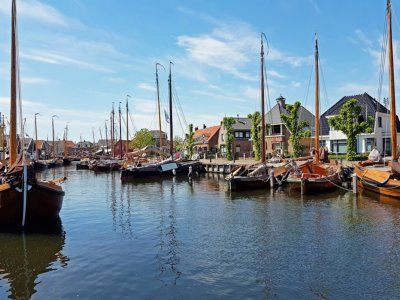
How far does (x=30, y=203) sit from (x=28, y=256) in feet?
11.5

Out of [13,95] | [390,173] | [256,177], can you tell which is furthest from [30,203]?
[390,173]

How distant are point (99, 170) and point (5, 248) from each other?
5155 cm

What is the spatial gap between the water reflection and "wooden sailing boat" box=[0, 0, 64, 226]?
70cm

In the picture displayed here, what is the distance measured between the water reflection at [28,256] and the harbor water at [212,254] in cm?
4

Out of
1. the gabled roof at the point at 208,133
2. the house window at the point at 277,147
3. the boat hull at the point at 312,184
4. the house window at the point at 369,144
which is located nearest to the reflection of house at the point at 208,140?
the gabled roof at the point at 208,133

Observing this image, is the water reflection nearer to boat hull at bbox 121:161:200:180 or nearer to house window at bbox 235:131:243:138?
boat hull at bbox 121:161:200:180

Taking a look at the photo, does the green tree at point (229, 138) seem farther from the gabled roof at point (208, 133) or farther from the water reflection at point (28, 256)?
the water reflection at point (28, 256)

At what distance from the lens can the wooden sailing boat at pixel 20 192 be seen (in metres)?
15.1

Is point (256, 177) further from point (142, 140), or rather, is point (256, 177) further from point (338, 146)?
point (142, 140)

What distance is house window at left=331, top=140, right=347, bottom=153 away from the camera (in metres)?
51.5

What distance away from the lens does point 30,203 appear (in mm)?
15883

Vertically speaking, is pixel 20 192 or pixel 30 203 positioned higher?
pixel 20 192

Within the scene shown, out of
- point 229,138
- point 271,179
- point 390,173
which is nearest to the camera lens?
point 390,173

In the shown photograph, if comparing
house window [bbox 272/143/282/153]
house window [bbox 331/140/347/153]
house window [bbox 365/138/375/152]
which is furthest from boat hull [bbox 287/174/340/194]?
house window [bbox 272/143/282/153]
